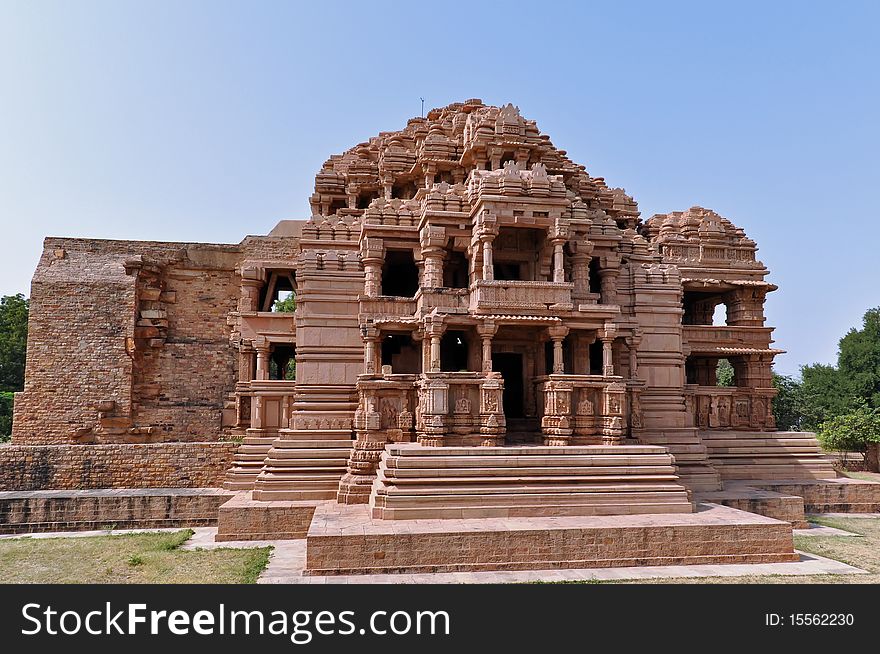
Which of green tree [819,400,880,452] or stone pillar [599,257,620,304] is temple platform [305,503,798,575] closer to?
stone pillar [599,257,620,304]

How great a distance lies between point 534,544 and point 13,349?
3256 centimetres

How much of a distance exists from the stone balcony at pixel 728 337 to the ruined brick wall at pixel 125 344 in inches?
587

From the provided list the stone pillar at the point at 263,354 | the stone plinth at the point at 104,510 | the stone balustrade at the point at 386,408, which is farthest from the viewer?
the stone pillar at the point at 263,354

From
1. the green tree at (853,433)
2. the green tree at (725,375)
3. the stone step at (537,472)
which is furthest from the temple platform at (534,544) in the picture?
the green tree at (725,375)

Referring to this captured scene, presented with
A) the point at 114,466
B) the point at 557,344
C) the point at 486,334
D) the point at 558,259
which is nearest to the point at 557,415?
the point at 557,344

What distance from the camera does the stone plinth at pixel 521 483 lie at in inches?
449

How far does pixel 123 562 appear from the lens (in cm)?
1099

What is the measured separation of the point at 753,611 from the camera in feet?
23.8

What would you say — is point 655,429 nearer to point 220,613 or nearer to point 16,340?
point 220,613

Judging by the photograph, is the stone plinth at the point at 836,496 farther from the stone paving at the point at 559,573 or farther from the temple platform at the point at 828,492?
the stone paving at the point at 559,573

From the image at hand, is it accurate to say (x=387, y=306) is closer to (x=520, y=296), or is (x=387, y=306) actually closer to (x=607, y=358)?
(x=520, y=296)

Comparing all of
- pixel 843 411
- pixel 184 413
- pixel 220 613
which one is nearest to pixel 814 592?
Result: pixel 220 613

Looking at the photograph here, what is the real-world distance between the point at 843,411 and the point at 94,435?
37.7 m

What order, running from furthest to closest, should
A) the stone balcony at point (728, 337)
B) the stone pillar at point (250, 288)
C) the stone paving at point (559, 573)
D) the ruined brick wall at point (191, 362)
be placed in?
the ruined brick wall at point (191, 362) → the stone balcony at point (728, 337) → the stone pillar at point (250, 288) → the stone paving at point (559, 573)
